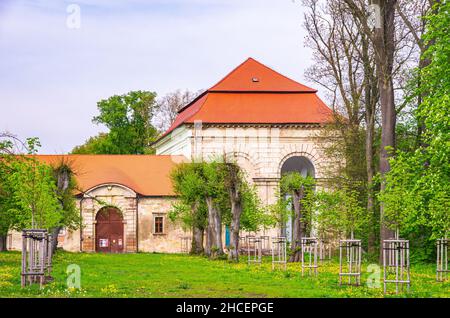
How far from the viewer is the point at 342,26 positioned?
44656mm

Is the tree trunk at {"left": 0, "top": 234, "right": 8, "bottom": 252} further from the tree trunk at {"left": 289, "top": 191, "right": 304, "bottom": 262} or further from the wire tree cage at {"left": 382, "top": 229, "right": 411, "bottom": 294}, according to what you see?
the wire tree cage at {"left": 382, "top": 229, "right": 411, "bottom": 294}

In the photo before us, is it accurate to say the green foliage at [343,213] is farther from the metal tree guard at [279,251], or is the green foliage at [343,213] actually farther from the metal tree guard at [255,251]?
the metal tree guard at [255,251]

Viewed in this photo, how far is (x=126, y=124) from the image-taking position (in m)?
81.6

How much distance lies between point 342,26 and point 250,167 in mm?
17331

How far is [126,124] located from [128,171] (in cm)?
1975

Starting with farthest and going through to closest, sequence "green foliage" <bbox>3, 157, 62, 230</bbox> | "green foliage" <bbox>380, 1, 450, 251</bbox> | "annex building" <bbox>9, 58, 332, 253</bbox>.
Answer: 1. "annex building" <bbox>9, 58, 332, 253</bbox>
2. "green foliage" <bbox>3, 157, 62, 230</bbox>
3. "green foliage" <bbox>380, 1, 450, 251</bbox>

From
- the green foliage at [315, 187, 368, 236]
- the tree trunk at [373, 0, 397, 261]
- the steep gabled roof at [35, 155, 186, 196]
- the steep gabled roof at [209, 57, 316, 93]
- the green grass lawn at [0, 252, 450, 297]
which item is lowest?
the green grass lawn at [0, 252, 450, 297]

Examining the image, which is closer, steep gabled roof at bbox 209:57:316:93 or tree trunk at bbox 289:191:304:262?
tree trunk at bbox 289:191:304:262

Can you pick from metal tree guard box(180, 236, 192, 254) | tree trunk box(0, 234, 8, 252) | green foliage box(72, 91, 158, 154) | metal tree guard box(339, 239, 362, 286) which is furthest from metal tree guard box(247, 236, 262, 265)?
green foliage box(72, 91, 158, 154)

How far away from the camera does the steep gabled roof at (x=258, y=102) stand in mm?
59406

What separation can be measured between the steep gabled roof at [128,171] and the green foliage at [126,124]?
54.0 ft

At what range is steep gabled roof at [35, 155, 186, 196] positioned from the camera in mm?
59844

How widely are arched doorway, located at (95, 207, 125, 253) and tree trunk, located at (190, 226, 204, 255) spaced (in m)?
7.55
